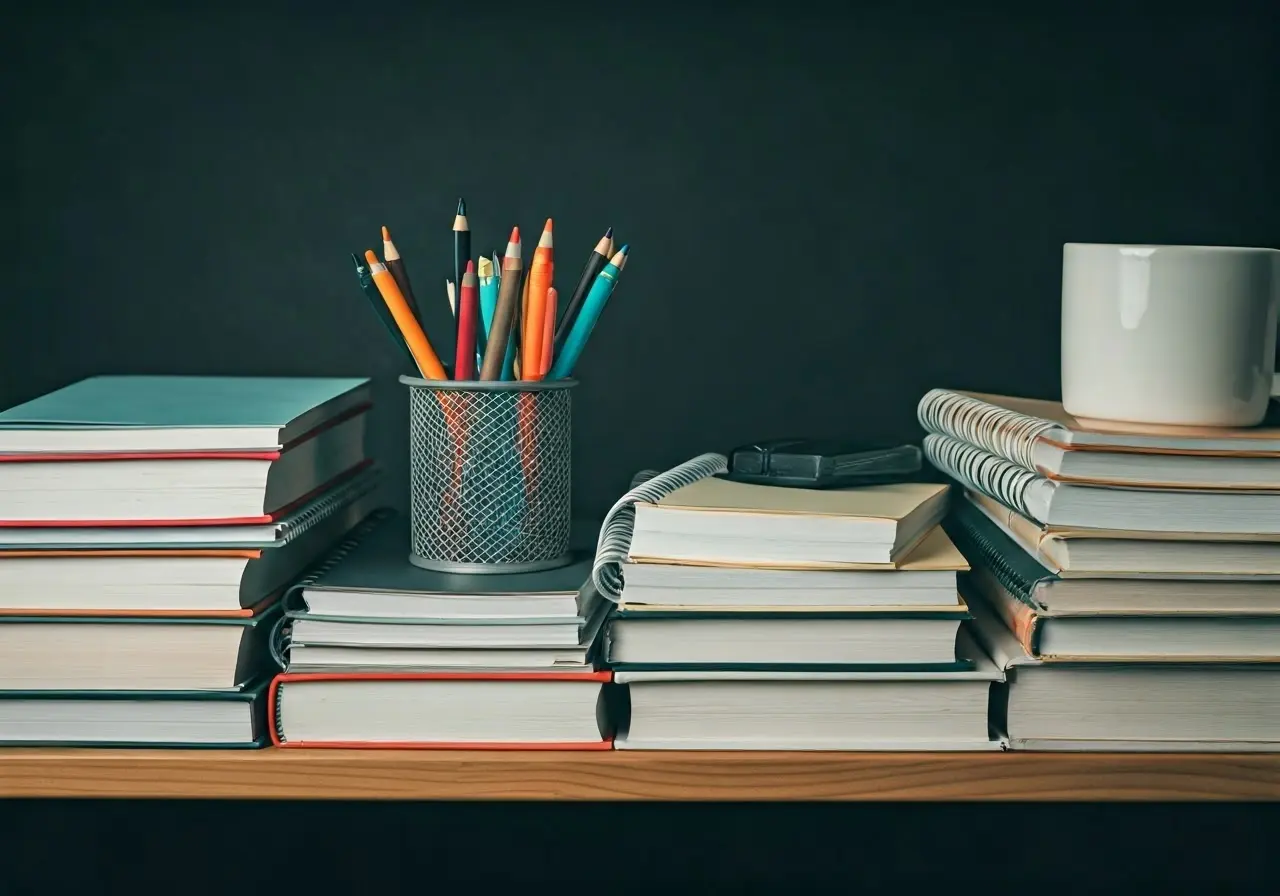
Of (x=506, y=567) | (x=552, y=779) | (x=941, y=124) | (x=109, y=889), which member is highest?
(x=941, y=124)

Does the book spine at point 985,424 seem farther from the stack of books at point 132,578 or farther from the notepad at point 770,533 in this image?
the stack of books at point 132,578

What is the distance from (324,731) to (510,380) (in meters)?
0.25

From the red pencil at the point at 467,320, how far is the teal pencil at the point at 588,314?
5cm

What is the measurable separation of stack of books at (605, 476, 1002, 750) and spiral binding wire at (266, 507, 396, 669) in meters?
0.20

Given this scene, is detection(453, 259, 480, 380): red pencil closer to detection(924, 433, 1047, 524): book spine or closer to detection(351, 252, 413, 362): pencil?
detection(351, 252, 413, 362): pencil

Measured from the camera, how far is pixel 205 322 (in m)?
1.12

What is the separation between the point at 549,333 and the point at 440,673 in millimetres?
230

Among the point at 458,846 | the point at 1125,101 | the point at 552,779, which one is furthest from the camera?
the point at 458,846

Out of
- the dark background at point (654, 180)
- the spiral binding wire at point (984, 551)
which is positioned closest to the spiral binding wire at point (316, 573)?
the dark background at point (654, 180)

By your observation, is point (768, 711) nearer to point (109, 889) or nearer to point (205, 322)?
point (205, 322)

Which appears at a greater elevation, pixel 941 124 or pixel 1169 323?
pixel 941 124

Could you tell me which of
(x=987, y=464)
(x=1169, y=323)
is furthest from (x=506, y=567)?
(x=1169, y=323)

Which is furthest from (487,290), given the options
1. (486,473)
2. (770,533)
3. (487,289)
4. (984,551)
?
(984,551)

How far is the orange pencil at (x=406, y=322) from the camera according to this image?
834 millimetres
